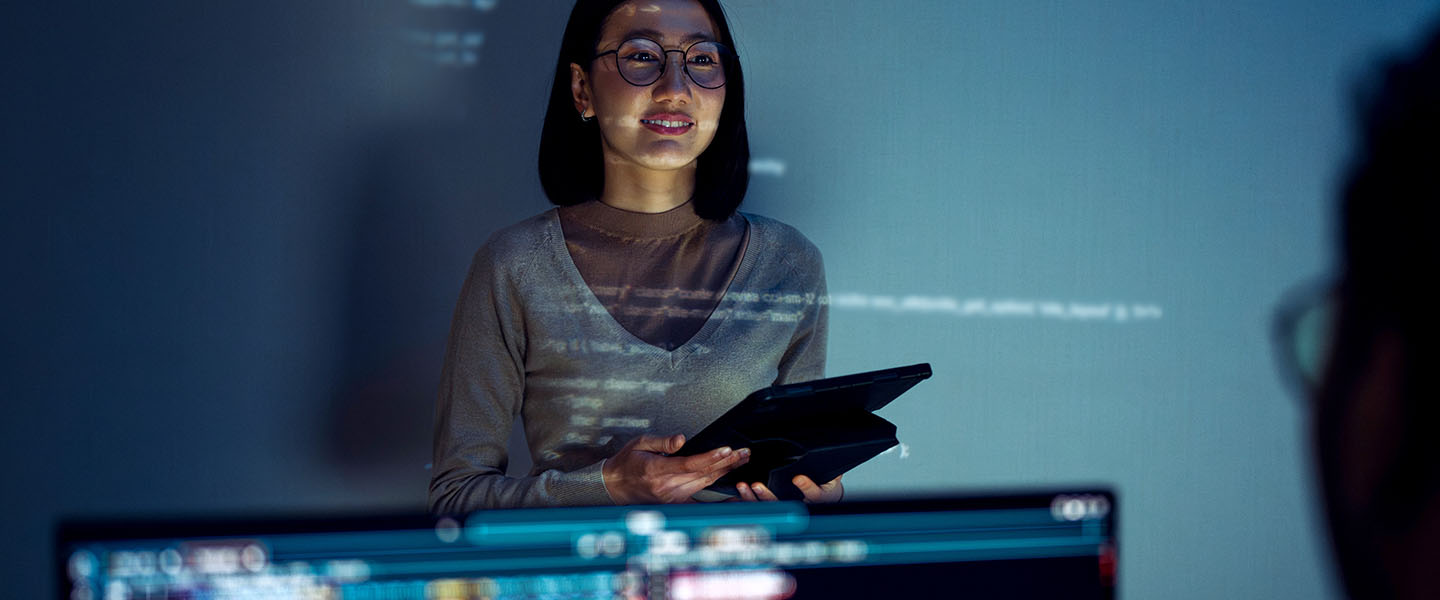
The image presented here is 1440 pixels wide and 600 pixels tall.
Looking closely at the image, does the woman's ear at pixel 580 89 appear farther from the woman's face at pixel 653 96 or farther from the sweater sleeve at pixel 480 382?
the sweater sleeve at pixel 480 382

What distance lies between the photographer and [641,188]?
1666 mm

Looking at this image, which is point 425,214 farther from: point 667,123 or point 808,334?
point 808,334

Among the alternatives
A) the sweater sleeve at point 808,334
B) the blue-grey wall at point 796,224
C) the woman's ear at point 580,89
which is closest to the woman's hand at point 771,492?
the sweater sleeve at point 808,334

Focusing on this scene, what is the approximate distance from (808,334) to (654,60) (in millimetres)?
501

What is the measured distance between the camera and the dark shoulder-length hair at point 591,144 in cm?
164

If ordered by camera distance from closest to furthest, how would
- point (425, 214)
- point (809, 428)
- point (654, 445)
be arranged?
point (809, 428) < point (654, 445) < point (425, 214)

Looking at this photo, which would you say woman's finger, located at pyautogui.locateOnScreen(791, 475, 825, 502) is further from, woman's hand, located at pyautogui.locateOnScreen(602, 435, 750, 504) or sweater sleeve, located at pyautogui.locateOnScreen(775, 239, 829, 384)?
sweater sleeve, located at pyautogui.locateOnScreen(775, 239, 829, 384)

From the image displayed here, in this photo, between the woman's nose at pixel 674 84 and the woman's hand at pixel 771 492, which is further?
the woman's nose at pixel 674 84

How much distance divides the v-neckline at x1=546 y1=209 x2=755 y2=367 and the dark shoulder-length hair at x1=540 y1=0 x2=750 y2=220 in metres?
0.06

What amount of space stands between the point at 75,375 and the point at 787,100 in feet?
→ 4.20

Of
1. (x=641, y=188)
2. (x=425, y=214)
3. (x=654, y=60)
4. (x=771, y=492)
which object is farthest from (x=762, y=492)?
(x=425, y=214)

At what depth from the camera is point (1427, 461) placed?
1.53 ft

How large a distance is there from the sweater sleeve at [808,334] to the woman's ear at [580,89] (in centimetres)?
42

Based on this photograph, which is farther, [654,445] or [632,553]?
[654,445]
